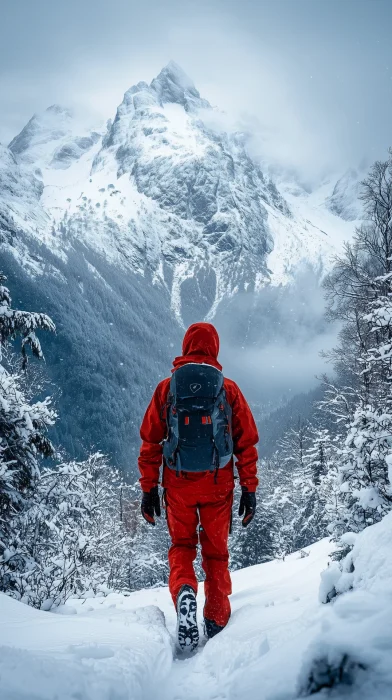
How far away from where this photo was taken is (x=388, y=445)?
6074 mm

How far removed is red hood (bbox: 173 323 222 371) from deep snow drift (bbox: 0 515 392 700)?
2.00 m

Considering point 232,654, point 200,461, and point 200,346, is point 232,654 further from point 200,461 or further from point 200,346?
point 200,346

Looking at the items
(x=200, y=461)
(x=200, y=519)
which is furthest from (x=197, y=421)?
(x=200, y=519)

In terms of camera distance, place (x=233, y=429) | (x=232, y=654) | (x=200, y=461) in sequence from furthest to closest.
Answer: (x=233, y=429)
(x=200, y=461)
(x=232, y=654)

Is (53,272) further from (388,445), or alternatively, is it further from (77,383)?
(388,445)

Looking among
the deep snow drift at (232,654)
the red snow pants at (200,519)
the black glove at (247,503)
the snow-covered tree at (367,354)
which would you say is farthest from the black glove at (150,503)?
the snow-covered tree at (367,354)

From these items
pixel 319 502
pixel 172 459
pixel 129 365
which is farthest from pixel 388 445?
pixel 129 365

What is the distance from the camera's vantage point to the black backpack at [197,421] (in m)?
3.58

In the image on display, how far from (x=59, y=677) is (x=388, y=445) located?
5.46 metres

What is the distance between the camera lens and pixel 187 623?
2.90 m

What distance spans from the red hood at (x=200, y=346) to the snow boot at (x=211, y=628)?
1981 mm

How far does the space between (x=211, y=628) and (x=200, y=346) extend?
2221 millimetres

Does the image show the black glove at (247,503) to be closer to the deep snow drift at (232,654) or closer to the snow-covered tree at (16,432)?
the deep snow drift at (232,654)

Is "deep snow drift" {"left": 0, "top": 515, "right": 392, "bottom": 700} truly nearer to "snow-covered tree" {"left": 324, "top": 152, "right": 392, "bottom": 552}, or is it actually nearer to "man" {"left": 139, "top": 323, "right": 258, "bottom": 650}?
"man" {"left": 139, "top": 323, "right": 258, "bottom": 650}
